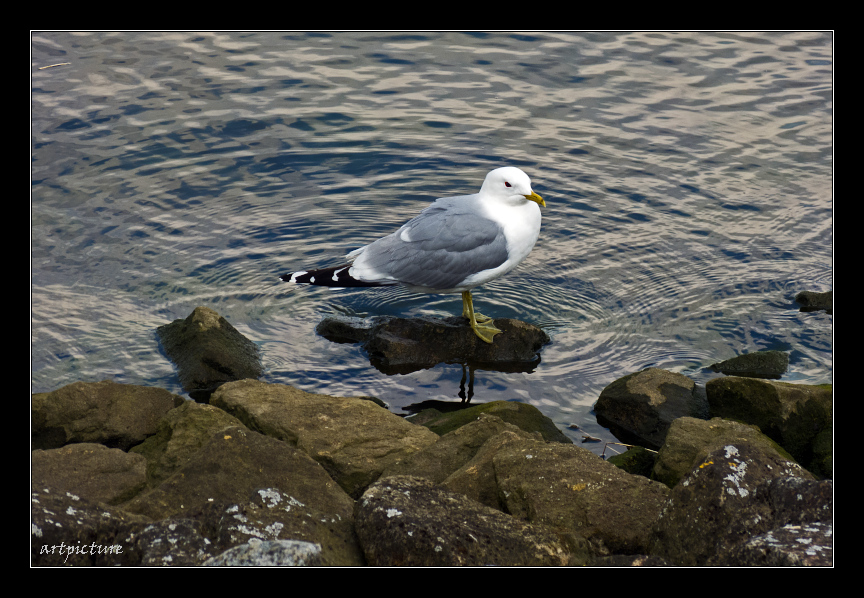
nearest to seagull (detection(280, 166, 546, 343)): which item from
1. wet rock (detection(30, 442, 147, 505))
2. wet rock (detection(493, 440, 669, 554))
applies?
wet rock (detection(493, 440, 669, 554))

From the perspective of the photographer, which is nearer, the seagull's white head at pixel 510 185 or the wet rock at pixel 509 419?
the wet rock at pixel 509 419

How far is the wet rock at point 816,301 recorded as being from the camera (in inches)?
309

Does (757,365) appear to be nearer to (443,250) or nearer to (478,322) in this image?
(478,322)

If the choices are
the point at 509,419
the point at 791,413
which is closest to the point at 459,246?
the point at 509,419

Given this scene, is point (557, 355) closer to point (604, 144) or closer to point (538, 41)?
point (604, 144)

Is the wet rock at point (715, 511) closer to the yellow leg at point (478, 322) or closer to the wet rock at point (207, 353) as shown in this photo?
the yellow leg at point (478, 322)

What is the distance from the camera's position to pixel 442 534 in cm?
352

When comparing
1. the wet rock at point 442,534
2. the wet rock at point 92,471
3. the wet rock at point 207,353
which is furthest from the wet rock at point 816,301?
the wet rock at point 92,471

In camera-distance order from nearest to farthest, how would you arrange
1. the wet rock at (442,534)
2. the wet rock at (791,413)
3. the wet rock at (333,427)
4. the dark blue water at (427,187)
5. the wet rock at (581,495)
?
the wet rock at (442,534), the wet rock at (581,495), the wet rock at (333,427), the wet rock at (791,413), the dark blue water at (427,187)

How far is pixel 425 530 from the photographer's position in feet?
11.6

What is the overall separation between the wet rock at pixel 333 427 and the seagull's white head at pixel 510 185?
2472 millimetres

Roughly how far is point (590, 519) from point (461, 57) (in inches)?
388

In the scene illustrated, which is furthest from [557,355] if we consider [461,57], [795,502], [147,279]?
[461,57]

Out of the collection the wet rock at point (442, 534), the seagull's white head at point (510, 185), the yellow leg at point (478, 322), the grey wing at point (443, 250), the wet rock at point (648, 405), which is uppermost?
the seagull's white head at point (510, 185)
